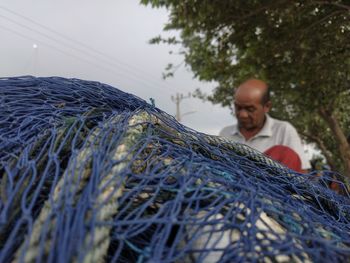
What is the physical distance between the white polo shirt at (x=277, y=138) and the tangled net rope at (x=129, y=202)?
2.41 m

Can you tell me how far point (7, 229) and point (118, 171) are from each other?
24 centimetres

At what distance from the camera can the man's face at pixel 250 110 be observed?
165 inches

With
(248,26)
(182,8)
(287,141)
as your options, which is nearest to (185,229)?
(287,141)

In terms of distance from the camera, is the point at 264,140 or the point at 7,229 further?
the point at 264,140

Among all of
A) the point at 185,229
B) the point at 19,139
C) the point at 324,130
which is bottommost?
the point at 185,229

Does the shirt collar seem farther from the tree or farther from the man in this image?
the tree

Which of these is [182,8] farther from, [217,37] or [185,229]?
[185,229]

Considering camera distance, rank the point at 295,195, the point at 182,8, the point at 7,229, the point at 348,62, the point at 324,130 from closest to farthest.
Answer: the point at 7,229, the point at 295,195, the point at 182,8, the point at 348,62, the point at 324,130

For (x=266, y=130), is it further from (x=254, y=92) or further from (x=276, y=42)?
(x=276, y=42)

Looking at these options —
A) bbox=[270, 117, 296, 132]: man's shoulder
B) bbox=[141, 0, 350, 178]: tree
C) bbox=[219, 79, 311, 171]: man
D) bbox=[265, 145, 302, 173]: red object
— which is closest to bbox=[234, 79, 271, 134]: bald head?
bbox=[219, 79, 311, 171]: man

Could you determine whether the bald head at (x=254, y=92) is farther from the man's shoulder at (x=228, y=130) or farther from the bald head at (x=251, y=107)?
the man's shoulder at (x=228, y=130)

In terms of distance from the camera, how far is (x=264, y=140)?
394cm

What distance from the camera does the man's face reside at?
4195mm

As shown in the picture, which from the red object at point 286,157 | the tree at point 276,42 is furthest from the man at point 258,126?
the tree at point 276,42
